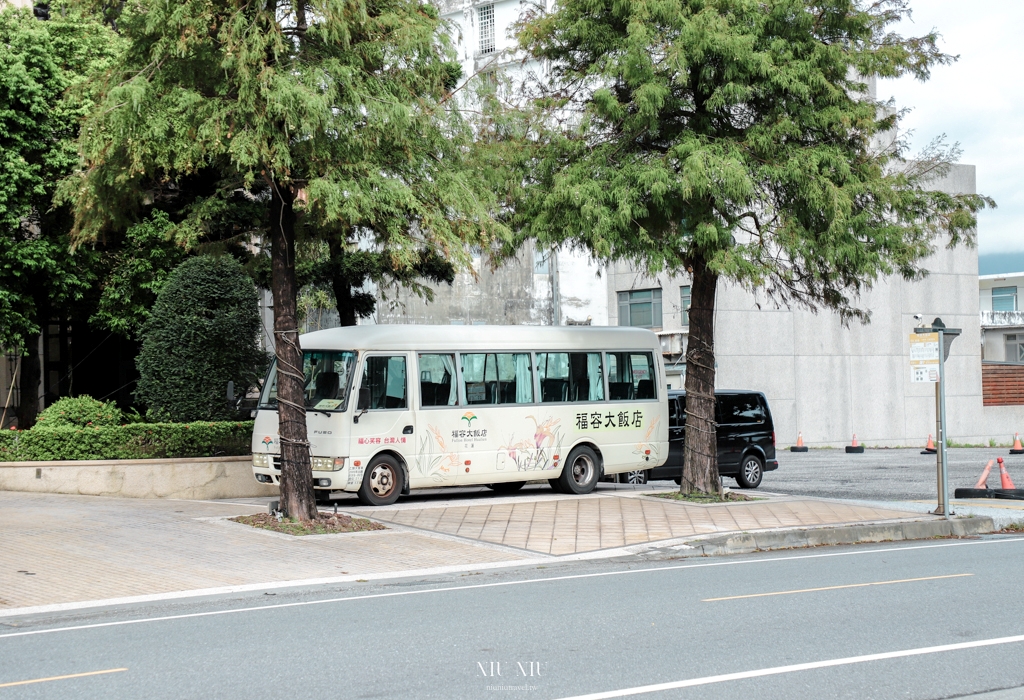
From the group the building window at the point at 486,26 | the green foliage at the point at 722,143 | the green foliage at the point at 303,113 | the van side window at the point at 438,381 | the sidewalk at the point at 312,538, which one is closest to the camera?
the sidewalk at the point at 312,538

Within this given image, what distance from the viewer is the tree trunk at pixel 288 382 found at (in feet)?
46.2

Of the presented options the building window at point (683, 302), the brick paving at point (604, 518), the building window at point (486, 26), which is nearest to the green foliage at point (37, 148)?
the brick paving at point (604, 518)

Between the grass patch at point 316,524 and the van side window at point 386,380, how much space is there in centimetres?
267

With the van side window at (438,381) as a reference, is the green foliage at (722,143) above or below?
above

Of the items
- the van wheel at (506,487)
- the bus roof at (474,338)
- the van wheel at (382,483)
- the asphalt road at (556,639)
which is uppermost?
the bus roof at (474,338)

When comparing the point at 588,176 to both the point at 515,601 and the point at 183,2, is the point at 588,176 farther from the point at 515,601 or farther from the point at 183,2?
the point at 515,601

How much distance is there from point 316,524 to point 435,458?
3628 mm

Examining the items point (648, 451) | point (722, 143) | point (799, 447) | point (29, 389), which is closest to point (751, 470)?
point (648, 451)

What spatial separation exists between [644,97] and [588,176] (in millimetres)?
1556

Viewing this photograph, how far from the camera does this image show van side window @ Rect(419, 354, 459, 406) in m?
17.4

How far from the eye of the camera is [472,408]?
58.6 ft

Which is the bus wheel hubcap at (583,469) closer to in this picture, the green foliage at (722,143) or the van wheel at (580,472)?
the van wheel at (580,472)

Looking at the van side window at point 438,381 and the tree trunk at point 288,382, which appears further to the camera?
the van side window at point 438,381

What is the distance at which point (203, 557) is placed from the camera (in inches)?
472
